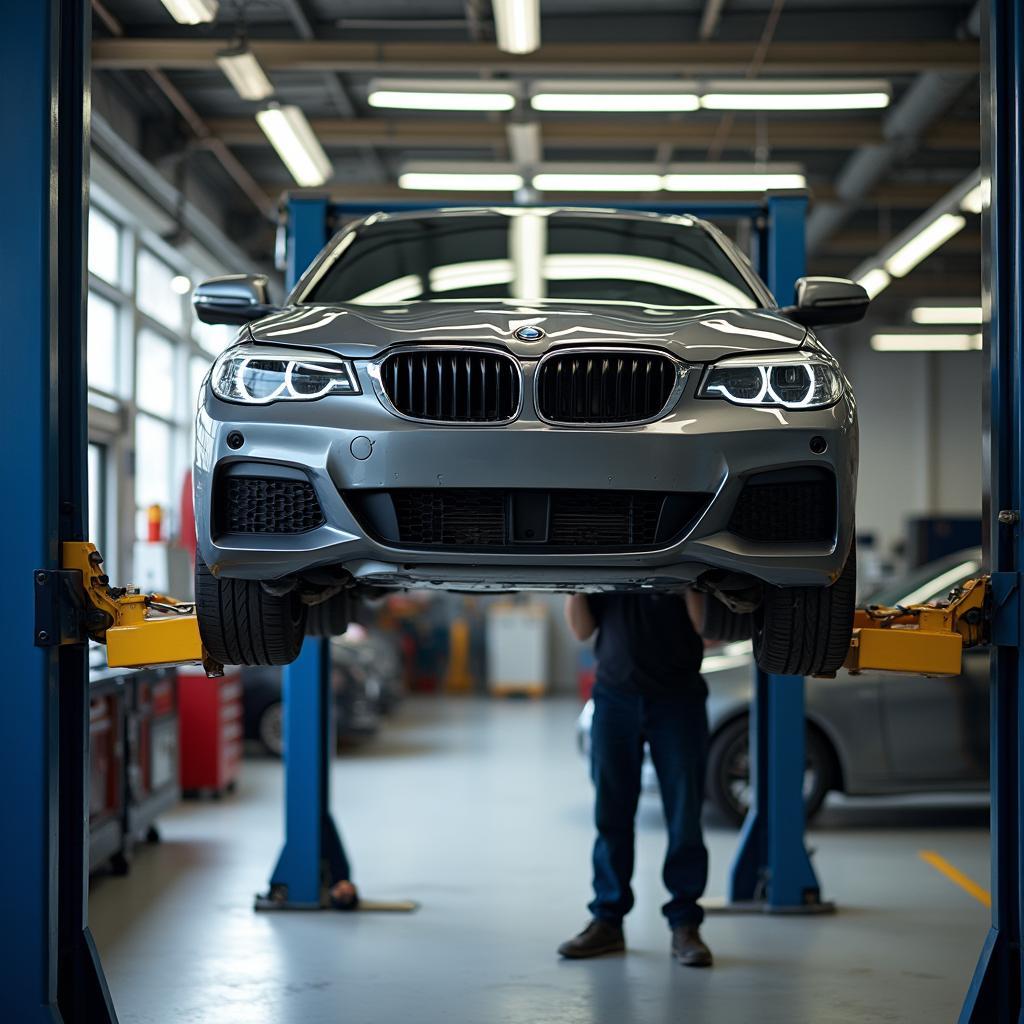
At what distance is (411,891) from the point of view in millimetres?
5977

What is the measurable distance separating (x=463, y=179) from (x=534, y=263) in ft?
18.5

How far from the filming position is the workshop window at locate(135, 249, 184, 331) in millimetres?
12406

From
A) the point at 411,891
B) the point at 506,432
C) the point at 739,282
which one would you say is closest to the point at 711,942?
the point at 411,891

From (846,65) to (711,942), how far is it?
582 centimetres

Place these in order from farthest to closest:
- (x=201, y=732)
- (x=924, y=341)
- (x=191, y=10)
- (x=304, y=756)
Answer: (x=924, y=341) < (x=201, y=732) < (x=191, y=10) < (x=304, y=756)

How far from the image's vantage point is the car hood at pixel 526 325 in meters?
3.07

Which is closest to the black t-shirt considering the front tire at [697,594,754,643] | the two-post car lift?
the front tire at [697,594,754,643]

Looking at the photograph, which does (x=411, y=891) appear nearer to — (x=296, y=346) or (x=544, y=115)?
(x=296, y=346)

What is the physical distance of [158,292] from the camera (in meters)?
13.0

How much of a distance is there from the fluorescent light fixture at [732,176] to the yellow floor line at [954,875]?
167 inches

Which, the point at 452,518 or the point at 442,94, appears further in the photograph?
the point at 442,94

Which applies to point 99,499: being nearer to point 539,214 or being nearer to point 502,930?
point 502,930

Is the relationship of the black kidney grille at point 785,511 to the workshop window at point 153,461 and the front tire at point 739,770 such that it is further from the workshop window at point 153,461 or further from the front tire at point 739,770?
the workshop window at point 153,461

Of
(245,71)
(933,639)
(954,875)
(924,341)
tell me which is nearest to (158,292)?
(245,71)
